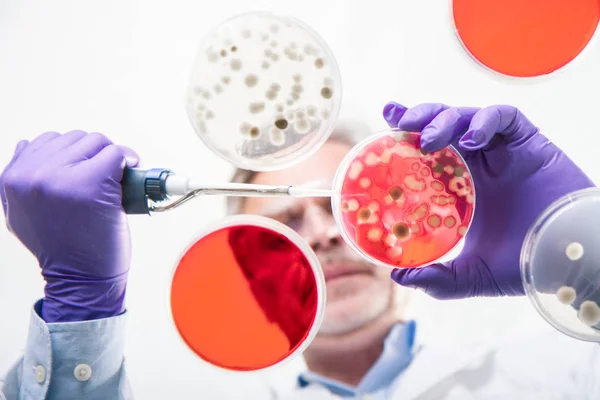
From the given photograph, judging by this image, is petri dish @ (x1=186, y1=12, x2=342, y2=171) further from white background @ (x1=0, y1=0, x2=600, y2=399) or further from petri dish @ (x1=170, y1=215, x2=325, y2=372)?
white background @ (x1=0, y1=0, x2=600, y2=399)

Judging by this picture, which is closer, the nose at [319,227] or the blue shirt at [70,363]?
the blue shirt at [70,363]

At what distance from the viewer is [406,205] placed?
44.4 inches

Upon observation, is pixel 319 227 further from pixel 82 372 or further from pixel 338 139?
pixel 82 372

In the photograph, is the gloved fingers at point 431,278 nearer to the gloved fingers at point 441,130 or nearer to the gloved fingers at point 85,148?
the gloved fingers at point 441,130

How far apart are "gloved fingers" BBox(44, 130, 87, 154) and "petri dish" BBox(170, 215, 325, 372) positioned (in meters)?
0.36

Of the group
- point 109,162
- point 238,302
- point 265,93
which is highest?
point 265,93

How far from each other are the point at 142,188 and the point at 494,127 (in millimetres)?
797

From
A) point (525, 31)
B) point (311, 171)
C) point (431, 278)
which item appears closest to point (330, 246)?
point (311, 171)

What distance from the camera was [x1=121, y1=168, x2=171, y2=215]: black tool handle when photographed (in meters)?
1.03

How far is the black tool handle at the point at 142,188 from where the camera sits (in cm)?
103

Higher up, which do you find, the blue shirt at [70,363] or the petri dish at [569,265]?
the petri dish at [569,265]

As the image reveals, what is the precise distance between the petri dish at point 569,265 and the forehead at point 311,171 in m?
0.62

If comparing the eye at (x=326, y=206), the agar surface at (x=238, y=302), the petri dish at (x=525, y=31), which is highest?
the petri dish at (x=525, y=31)

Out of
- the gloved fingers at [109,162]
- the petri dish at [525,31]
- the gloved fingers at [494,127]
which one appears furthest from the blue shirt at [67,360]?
the petri dish at [525,31]
